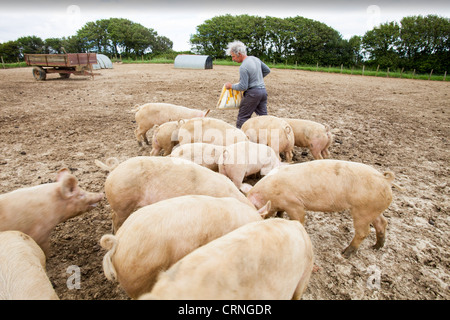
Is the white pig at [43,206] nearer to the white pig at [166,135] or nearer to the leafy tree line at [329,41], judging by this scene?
the white pig at [166,135]

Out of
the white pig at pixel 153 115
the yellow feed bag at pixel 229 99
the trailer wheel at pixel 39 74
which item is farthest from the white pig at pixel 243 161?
the trailer wheel at pixel 39 74

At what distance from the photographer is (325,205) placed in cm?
310

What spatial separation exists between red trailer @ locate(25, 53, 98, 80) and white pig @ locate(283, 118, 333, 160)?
14.1 m

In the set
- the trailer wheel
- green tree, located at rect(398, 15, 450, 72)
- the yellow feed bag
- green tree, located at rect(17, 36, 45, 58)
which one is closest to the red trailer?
the trailer wheel

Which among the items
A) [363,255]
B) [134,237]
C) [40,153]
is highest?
[134,237]

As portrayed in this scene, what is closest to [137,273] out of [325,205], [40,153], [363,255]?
[325,205]

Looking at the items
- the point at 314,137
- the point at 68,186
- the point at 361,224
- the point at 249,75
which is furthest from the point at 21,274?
the point at 249,75

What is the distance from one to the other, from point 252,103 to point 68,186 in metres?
4.17

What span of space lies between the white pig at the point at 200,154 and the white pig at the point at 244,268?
2311mm

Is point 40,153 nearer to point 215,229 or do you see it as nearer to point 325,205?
point 215,229

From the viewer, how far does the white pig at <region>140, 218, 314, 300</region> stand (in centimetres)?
142

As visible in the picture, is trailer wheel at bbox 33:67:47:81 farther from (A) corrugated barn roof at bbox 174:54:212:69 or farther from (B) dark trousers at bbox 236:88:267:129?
(B) dark trousers at bbox 236:88:267:129
